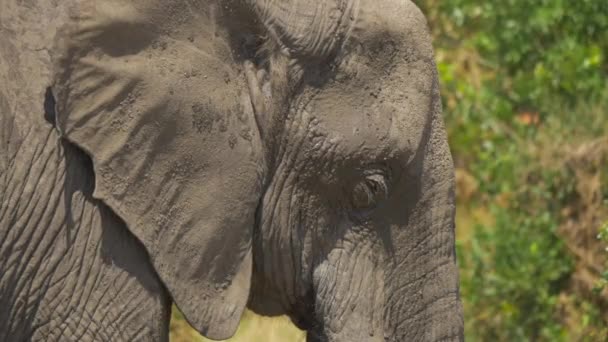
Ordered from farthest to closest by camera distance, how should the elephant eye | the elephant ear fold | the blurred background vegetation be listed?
1. the blurred background vegetation
2. the elephant eye
3. the elephant ear fold

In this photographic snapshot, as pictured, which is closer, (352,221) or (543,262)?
(352,221)

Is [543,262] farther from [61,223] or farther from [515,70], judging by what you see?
[61,223]

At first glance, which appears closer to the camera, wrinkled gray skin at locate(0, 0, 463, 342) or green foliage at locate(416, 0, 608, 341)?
wrinkled gray skin at locate(0, 0, 463, 342)

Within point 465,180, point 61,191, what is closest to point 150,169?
point 61,191

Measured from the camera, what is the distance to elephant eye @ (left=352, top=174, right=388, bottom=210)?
3604mm

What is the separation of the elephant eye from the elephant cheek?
0.34 ft

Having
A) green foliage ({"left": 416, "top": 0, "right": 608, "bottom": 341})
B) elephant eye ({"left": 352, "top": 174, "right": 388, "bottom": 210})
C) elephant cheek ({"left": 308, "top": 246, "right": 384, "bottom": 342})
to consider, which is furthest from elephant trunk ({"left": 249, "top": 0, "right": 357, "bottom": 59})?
green foliage ({"left": 416, "top": 0, "right": 608, "bottom": 341})

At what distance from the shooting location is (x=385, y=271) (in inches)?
144

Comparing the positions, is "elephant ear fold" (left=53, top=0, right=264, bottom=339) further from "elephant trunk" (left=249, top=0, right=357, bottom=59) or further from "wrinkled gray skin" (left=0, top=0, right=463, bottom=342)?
"elephant trunk" (left=249, top=0, right=357, bottom=59)

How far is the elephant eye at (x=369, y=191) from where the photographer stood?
→ 11.8 ft

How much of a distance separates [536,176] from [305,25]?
110 inches

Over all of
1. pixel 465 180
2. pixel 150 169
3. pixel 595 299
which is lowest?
pixel 465 180

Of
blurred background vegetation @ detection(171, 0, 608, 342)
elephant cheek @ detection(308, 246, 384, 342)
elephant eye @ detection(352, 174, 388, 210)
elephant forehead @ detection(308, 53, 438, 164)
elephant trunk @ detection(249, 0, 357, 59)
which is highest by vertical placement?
elephant trunk @ detection(249, 0, 357, 59)

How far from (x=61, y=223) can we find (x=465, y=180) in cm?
412
